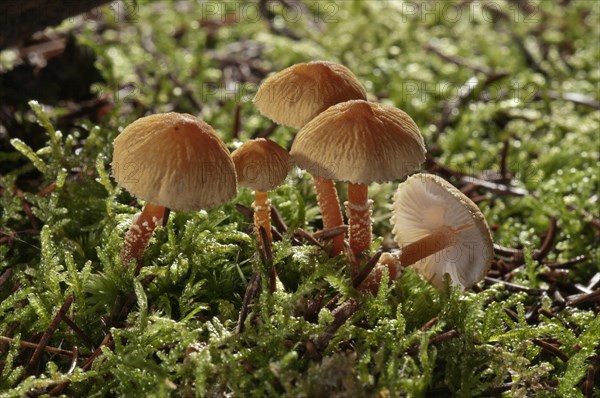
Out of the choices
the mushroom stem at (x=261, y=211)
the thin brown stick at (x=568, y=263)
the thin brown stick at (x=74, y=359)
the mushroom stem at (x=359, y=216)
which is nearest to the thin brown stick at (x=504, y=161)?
the thin brown stick at (x=568, y=263)

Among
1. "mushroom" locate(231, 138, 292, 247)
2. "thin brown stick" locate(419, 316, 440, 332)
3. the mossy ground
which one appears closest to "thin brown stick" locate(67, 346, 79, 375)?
the mossy ground

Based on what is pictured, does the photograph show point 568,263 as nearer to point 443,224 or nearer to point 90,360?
point 443,224

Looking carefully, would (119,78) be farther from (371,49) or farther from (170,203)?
(170,203)

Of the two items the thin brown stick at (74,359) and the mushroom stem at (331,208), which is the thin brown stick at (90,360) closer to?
the thin brown stick at (74,359)

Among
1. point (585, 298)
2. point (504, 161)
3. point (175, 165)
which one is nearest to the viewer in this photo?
point (175, 165)

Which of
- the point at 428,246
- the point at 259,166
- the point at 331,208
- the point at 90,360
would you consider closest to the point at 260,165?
the point at 259,166

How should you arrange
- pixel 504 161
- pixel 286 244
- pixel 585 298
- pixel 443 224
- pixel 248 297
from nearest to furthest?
pixel 248 297, pixel 286 244, pixel 443 224, pixel 585 298, pixel 504 161

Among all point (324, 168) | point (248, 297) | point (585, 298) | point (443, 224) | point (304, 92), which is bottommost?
point (585, 298)
